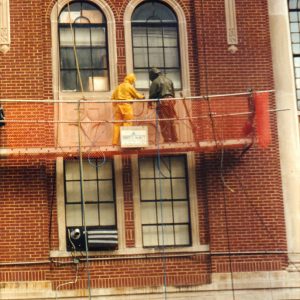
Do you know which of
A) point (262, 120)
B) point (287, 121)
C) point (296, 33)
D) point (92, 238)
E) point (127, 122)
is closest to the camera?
point (127, 122)

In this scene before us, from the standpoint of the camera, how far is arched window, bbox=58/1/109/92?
2127cm

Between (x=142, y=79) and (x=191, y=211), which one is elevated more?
(x=142, y=79)

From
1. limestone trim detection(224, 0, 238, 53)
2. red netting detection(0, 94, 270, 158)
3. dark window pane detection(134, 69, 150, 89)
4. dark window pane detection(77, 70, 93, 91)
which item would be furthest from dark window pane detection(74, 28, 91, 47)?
limestone trim detection(224, 0, 238, 53)

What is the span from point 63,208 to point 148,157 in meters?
2.24

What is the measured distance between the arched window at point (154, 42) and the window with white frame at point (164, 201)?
1844 millimetres

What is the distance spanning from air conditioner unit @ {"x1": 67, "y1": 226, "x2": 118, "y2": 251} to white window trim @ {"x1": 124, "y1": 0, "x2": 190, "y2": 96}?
145 inches

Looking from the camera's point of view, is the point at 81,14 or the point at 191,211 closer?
the point at 191,211

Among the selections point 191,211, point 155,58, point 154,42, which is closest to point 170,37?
point 154,42

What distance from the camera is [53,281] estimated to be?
1991 cm

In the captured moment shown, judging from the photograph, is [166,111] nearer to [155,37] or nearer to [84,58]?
[155,37]

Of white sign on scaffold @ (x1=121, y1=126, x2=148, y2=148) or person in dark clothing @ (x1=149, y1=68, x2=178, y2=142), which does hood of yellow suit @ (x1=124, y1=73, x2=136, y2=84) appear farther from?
white sign on scaffold @ (x1=121, y1=126, x2=148, y2=148)

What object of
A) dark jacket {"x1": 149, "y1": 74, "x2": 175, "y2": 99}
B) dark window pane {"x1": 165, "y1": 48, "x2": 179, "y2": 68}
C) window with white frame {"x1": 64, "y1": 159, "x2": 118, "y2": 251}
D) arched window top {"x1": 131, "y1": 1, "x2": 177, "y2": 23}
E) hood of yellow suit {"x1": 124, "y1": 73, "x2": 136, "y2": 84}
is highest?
arched window top {"x1": 131, "y1": 1, "x2": 177, "y2": 23}

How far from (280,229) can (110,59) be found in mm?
5415

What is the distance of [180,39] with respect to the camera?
21.6m
